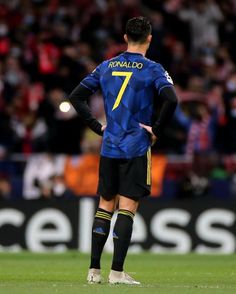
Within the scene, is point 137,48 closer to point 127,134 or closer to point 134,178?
point 127,134

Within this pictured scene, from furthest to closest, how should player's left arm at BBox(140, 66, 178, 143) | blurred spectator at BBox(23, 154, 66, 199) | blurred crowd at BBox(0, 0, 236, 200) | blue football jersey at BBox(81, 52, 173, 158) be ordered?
blurred crowd at BBox(0, 0, 236, 200)
blurred spectator at BBox(23, 154, 66, 199)
blue football jersey at BBox(81, 52, 173, 158)
player's left arm at BBox(140, 66, 178, 143)

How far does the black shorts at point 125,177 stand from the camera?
9.90m

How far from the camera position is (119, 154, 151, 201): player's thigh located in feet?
32.4

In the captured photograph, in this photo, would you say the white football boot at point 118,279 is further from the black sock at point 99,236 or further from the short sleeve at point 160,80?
the short sleeve at point 160,80

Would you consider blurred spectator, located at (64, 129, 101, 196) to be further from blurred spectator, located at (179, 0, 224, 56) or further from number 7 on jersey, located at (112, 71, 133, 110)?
number 7 on jersey, located at (112, 71, 133, 110)

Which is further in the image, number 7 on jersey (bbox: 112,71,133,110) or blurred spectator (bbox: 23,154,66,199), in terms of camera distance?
blurred spectator (bbox: 23,154,66,199)

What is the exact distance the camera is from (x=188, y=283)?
10.5 metres

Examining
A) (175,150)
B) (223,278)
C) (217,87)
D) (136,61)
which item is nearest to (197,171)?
(175,150)

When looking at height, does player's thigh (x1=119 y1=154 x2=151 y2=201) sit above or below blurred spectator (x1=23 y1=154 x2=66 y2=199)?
below

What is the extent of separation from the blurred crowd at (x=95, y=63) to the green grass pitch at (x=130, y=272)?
12.5 ft

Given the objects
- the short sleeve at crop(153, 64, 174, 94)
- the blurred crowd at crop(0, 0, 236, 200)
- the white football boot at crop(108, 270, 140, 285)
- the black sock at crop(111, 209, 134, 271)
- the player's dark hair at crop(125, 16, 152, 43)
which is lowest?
the white football boot at crop(108, 270, 140, 285)

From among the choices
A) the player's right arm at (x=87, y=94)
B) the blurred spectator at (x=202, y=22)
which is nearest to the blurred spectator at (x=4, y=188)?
the blurred spectator at (x=202, y=22)

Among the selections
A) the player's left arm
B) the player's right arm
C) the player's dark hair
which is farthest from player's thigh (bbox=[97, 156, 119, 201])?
the player's dark hair

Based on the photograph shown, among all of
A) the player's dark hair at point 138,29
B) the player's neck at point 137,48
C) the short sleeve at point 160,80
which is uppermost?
the player's dark hair at point 138,29
